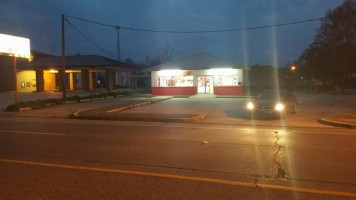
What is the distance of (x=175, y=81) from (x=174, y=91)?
1167 millimetres

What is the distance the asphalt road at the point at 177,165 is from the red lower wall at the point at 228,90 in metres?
Answer: 24.5

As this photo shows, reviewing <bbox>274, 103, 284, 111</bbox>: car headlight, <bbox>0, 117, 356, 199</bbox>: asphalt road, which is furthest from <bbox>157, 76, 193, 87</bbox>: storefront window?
<bbox>0, 117, 356, 199</bbox>: asphalt road

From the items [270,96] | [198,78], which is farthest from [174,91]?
[270,96]

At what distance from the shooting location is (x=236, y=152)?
8352mm

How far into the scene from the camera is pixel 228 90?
36156 millimetres

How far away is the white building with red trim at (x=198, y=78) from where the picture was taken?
35.9m

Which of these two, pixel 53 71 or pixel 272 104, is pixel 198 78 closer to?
pixel 272 104

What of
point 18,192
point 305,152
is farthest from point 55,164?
point 305,152

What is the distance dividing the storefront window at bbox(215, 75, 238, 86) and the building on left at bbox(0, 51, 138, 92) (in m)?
16.7

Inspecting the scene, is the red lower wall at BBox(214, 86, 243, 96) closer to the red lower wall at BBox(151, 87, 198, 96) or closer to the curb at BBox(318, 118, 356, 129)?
the red lower wall at BBox(151, 87, 198, 96)

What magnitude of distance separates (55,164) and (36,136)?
445 centimetres

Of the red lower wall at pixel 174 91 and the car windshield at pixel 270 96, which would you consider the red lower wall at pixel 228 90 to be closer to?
the red lower wall at pixel 174 91

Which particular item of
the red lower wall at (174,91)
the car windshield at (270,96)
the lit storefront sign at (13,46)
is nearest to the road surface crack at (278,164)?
the car windshield at (270,96)

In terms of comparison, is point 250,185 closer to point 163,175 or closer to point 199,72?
point 163,175
